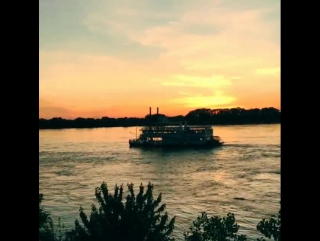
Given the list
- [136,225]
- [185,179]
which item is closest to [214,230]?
[136,225]

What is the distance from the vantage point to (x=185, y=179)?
10.0 metres

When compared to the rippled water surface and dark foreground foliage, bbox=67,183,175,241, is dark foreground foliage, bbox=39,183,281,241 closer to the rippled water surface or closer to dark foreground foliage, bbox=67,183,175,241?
dark foreground foliage, bbox=67,183,175,241

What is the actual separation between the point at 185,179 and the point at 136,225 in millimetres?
7954

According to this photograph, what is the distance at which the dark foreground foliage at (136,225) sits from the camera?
2100mm

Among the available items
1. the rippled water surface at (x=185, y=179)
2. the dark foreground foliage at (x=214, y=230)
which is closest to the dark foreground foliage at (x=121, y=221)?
the dark foreground foliage at (x=214, y=230)

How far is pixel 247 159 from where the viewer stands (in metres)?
12.4

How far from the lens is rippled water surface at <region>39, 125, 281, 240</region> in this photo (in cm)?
657

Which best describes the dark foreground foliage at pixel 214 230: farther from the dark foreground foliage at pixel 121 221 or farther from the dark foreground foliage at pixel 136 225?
the dark foreground foliage at pixel 121 221

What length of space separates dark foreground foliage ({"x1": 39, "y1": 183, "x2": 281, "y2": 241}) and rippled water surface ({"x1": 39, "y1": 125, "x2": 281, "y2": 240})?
2.25 metres

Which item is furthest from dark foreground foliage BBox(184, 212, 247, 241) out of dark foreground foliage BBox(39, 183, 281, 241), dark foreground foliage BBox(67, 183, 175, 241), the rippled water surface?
the rippled water surface
